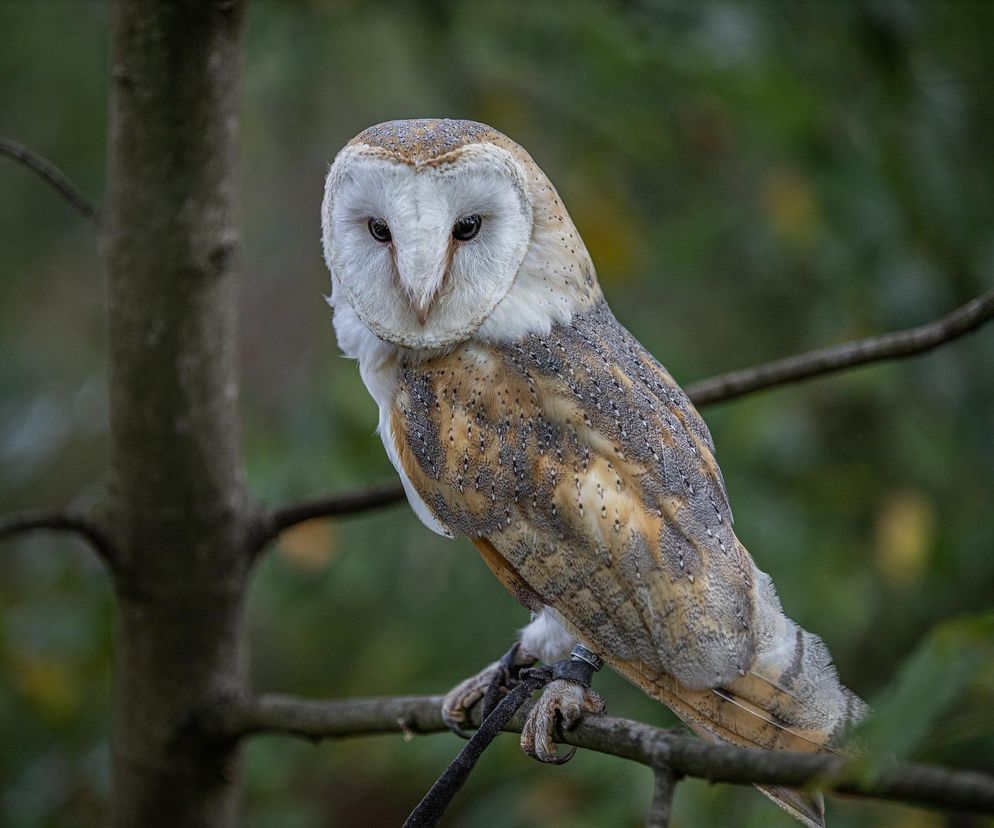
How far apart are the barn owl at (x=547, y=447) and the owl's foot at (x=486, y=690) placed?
105 mm

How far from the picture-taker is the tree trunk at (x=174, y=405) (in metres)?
1.50

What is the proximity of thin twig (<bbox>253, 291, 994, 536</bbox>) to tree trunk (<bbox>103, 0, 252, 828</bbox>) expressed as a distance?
0.11 meters

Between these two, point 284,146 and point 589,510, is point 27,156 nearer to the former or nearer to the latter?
point 589,510

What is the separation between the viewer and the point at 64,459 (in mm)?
4809

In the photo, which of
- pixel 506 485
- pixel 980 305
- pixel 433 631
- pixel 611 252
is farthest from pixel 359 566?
pixel 980 305

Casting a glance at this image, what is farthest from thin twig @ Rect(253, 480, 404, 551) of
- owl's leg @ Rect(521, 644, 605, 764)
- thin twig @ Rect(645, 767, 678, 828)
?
thin twig @ Rect(645, 767, 678, 828)

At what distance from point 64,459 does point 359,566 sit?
101 inches

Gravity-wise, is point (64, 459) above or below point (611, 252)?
below

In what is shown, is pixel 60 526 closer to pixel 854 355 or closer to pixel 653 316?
pixel 854 355

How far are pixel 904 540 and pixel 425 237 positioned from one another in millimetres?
1774

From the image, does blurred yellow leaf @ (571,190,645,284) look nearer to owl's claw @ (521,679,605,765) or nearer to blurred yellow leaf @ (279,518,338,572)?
blurred yellow leaf @ (279,518,338,572)

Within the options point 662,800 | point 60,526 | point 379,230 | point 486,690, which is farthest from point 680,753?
point 60,526

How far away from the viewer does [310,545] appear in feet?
8.82

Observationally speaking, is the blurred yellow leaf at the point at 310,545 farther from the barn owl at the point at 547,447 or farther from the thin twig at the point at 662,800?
the thin twig at the point at 662,800
